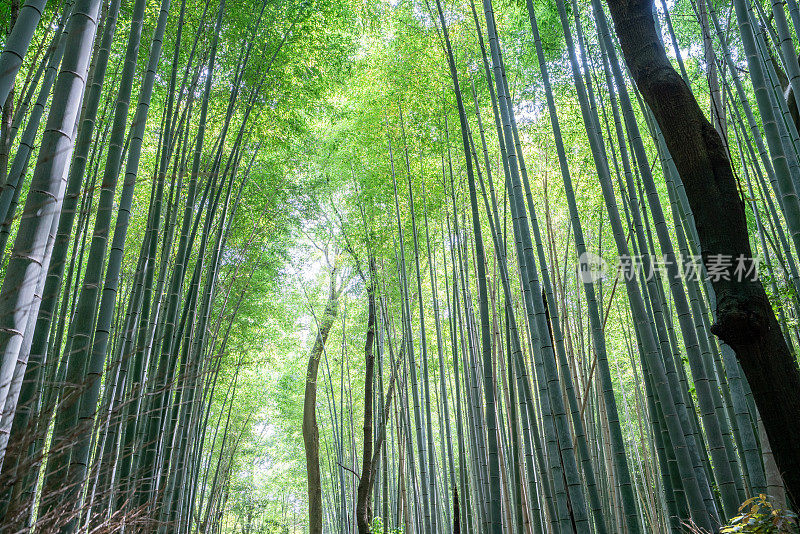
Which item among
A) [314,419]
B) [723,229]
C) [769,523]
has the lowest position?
[769,523]

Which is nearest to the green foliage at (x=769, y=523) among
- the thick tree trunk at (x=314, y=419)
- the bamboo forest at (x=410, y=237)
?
the bamboo forest at (x=410, y=237)

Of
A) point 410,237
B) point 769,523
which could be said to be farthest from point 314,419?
point 769,523

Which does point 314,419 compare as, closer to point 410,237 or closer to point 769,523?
point 410,237

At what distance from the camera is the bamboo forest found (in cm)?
165

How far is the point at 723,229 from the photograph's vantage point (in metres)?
1.71

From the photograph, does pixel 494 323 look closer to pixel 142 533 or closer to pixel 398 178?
pixel 398 178

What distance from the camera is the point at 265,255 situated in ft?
21.4

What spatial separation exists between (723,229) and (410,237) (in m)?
4.42

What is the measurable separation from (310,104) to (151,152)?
5.54 feet

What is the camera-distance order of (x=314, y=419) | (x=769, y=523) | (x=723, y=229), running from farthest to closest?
(x=314, y=419) → (x=723, y=229) → (x=769, y=523)

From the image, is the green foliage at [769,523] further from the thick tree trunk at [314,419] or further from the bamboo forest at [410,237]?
the thick tree trunk at [314,419]

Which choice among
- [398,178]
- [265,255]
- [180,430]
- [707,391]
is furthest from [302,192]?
[707,391]

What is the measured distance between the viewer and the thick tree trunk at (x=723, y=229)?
1599mm

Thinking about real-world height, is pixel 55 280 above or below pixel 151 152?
below
